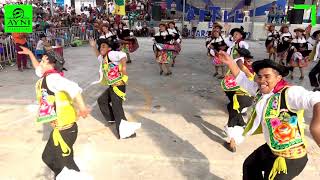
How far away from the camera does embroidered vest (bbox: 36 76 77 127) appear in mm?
3941

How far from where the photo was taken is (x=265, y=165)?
11.4ft

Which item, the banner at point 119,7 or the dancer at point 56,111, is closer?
the dancer at point 56,111

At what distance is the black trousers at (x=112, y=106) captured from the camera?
6.15 meters

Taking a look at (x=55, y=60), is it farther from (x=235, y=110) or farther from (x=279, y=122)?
(x=235, y=110)

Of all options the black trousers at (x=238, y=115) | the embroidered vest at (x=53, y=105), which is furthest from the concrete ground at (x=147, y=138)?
the embroidered vest at (x=53, y=105)

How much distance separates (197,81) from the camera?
1086 cm

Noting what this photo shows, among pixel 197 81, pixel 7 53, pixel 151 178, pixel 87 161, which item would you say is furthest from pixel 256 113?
pixel 7 53

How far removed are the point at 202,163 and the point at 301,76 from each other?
722cm

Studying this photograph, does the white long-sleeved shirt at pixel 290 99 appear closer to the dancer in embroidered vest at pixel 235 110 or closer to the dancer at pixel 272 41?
the dancer in embroidered vest at pixel 235 110

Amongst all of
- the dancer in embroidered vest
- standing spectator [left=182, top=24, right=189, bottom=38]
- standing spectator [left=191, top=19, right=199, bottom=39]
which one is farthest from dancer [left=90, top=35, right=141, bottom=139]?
standing spectator [left=191, top=19, right=199, bottom=39]

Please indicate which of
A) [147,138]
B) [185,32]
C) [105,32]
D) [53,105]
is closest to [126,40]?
[105,32]

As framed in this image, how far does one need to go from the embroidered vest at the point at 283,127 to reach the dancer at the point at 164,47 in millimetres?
8460

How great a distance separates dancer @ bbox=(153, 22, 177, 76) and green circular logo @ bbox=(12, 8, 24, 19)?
13.3ft

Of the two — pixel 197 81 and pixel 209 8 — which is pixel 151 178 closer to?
pixel 197 81
